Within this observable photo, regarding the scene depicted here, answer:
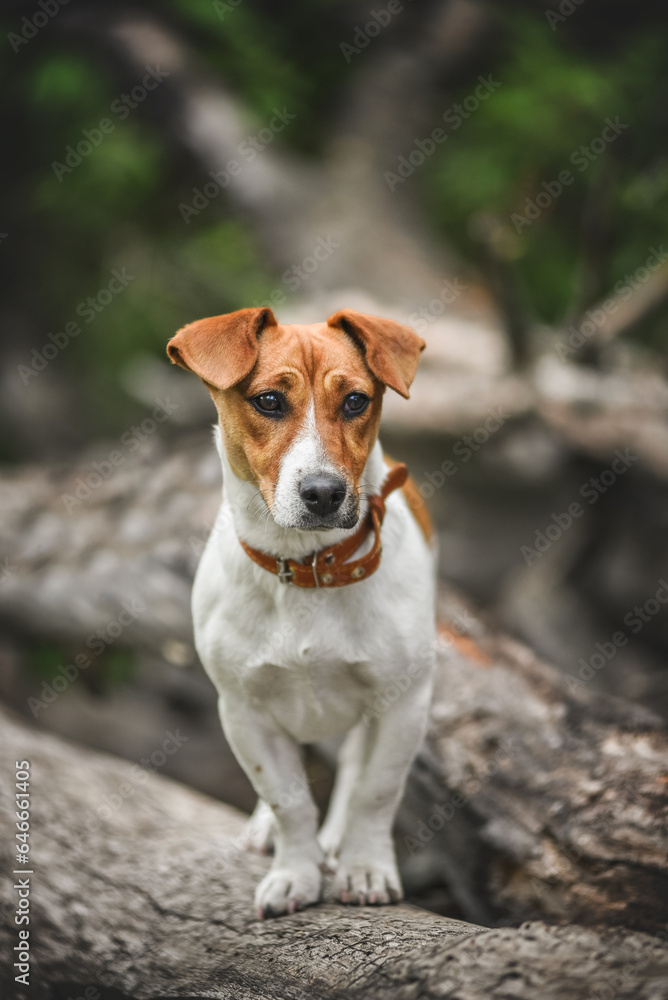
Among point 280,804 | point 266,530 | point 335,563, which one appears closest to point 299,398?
point 266,530

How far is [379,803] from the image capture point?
124 inches

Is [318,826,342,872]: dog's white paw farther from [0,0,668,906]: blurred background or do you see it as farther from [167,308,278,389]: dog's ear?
[167,308,278,389]: dog's ear

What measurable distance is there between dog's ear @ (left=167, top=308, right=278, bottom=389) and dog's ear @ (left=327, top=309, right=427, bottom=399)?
314mm

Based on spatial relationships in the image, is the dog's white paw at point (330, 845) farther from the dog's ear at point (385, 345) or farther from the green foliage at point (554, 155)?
the green foliage at point (554, 155)

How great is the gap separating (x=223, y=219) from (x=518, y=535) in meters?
4.85

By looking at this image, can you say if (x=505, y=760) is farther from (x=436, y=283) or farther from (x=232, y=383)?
(x=436, y=283)

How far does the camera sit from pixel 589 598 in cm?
624

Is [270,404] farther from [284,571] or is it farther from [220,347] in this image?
[284,571]

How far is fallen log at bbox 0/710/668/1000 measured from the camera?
2309mm

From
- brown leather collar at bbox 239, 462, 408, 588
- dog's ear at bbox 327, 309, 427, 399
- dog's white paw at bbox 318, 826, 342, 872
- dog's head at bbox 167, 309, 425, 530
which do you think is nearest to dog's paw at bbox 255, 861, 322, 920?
dog's white paw at bbox 318, 826, 342, 872

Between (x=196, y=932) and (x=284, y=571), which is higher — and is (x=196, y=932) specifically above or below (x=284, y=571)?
below

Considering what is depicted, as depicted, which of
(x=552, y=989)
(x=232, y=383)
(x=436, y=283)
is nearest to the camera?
(x=552, y=989)

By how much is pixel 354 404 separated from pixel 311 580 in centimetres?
62

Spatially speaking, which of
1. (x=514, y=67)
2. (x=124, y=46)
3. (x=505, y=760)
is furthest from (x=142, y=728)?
(x=514, y=67)
